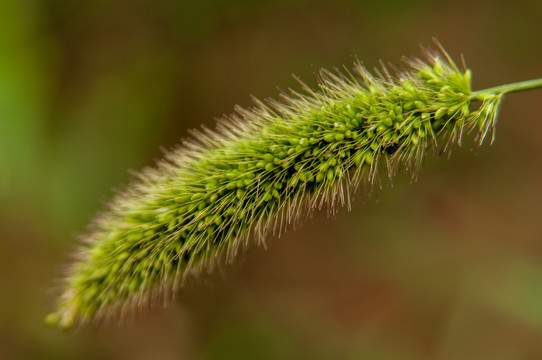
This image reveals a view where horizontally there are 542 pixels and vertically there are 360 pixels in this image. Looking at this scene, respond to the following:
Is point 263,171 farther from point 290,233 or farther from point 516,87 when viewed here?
point 290,233

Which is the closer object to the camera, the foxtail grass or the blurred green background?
the foxtail grass

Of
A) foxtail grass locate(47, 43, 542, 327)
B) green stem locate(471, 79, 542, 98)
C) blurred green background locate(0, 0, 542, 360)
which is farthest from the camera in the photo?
blurred green background locate(0, 0, 542, 360)

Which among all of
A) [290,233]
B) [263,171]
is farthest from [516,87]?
[290,233]

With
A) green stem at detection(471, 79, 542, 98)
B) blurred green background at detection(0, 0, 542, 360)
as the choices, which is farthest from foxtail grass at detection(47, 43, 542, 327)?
blurred green background at detection(0, 0, 542, 360)

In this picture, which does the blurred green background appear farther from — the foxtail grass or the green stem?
the green stem

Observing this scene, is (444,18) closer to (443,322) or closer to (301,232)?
(301,232)

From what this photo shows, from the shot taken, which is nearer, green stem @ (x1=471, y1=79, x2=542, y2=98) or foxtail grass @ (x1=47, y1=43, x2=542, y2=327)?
green stem @ (x1=471, y1=79, x2=542, y2=98)

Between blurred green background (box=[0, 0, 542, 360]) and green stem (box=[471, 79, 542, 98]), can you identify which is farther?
blurred green background (box=[0, 0, 542, 360])

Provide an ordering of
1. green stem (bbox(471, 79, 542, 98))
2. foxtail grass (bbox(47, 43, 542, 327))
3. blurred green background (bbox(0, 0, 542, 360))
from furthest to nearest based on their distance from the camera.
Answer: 1. blurred green background (bbox(0, 0, 542, 360))
2. foxtail grass (bbox(47, 43, 542, 327))
3. green stem (bbox(471, 79, 542, 98))
